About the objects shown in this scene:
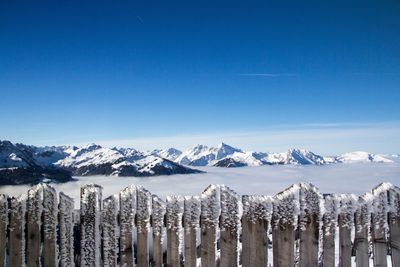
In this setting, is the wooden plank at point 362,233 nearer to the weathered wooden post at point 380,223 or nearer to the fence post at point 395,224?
the weathered wooden post at point 380,223

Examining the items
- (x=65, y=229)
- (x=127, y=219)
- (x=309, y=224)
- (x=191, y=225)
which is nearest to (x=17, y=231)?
(x=65, y=229)

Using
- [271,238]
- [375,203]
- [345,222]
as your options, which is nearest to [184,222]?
[271,238]

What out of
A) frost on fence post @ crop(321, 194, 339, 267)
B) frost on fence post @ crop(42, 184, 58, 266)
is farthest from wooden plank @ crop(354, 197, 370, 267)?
frost on fence post @ crop(42, 184, 58, 266)

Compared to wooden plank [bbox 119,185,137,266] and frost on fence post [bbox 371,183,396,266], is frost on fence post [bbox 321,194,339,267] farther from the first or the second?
wooden plank [bbox 119,185,137,266]

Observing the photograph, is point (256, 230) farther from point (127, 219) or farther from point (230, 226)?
point (127, 219)

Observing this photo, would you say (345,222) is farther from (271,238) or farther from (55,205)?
(55,205)

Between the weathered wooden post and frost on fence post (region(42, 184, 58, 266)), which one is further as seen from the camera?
the weathered wooden post
